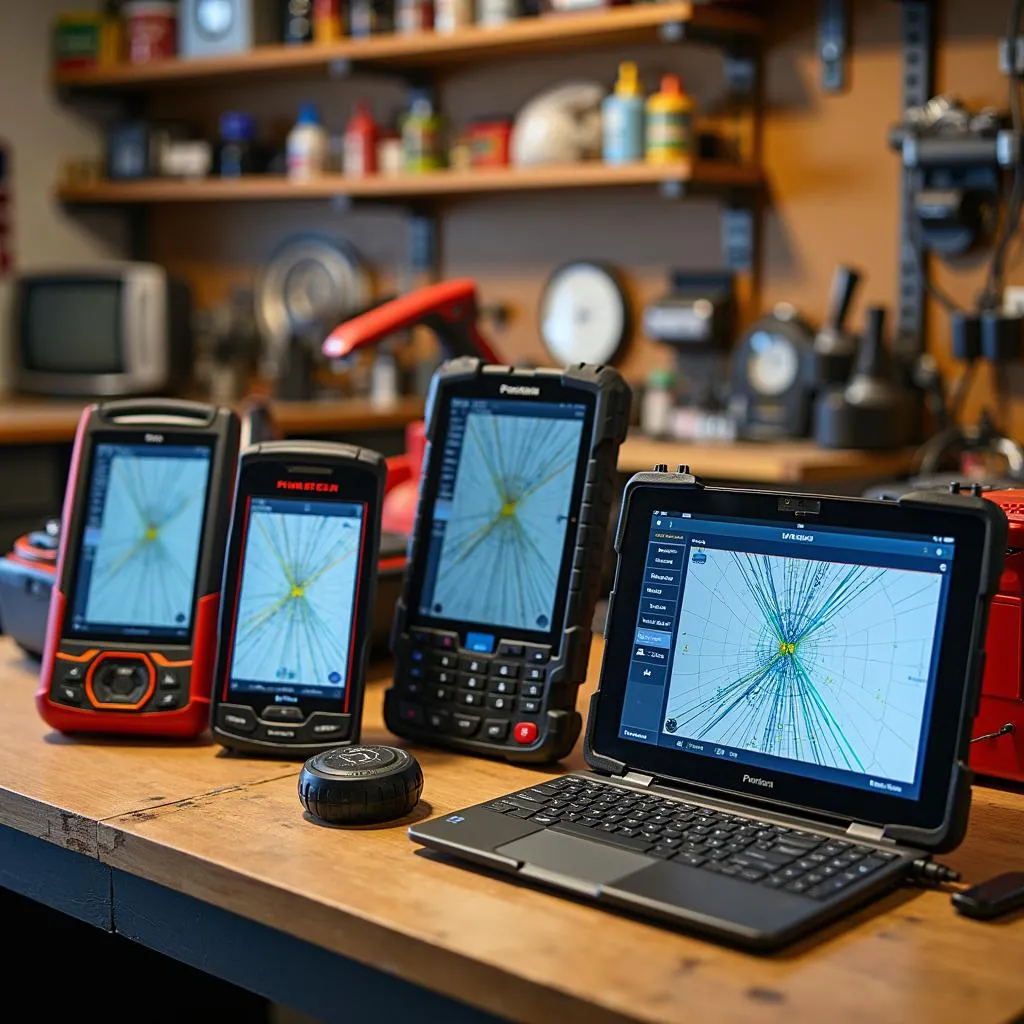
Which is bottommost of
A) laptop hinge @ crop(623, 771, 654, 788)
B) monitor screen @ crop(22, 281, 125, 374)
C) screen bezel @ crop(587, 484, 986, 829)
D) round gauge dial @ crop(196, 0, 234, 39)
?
laptop hinge @ crop(623, 771, 654, 788)

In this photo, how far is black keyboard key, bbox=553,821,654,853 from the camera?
991mm

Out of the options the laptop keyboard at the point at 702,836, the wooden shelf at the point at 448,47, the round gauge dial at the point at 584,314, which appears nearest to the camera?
the laptop keyboard at the point at 702,836

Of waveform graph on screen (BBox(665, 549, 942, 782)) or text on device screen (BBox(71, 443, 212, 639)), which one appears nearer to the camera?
waveform graph on screen (BBox(665, 549, 942, 782))

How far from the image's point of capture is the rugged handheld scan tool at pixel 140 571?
52.2 inches

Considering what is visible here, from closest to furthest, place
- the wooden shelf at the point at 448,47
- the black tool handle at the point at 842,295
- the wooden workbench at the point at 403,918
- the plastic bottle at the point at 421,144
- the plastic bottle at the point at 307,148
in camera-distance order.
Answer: the wooden workbench at the point at 403,918 → the black tool handle at the point at 842,295 → the wooden shelf at the point at 448,47 → the plastic bottle at the point at 421,144 → the plastic bottle at the point at 307,148

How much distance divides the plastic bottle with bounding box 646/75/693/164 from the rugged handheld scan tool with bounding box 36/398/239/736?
2067mm

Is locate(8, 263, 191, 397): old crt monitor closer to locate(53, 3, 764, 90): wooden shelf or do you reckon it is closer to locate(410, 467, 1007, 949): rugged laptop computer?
locate(53, 3, 764, 90): wooden shelf

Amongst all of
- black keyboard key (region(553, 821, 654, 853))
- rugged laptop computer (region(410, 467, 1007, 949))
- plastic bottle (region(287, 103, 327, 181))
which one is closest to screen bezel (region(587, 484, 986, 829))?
rugged laptop computer (region(410, 467, 1007, 949))

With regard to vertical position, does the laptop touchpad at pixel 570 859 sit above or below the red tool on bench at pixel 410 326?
below

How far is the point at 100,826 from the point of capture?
1.10 m

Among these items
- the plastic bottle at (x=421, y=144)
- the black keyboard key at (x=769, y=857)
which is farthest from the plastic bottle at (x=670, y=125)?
the black keyboard key at (x=769, y=857)

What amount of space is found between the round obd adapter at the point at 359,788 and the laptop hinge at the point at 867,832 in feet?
1.04

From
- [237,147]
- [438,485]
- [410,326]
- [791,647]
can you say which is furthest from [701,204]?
[791,647]

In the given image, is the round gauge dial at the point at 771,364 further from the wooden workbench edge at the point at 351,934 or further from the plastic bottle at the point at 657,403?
the wooden workbench edge at the point at 351,934
